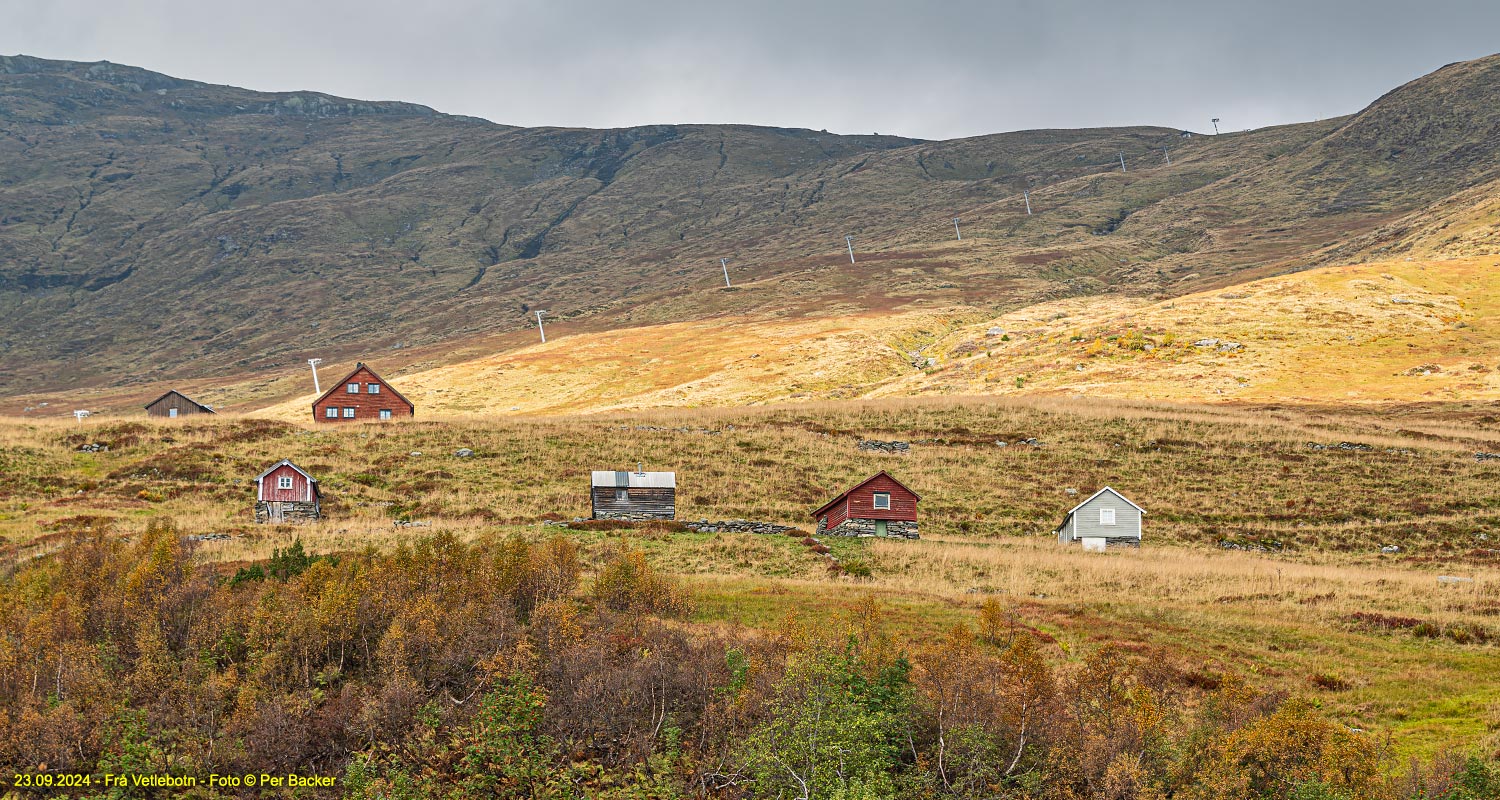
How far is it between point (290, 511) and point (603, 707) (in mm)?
32306

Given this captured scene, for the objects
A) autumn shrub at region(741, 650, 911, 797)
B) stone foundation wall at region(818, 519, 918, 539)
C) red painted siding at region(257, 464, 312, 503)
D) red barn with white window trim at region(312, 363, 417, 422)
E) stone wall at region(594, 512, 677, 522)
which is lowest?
autumn shrub at region(741, 650, 911, 797)

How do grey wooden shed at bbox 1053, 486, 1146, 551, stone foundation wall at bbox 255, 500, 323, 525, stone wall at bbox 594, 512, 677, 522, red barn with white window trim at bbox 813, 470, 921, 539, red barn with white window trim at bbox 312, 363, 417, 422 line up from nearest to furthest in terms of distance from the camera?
stone foundation wall at bbox 255, 500, 323, 525 → grey wooden shed at bbox 1053, 486, 1146, 551 → stone wall at bbox 594, 512, 677, 522 → red barn with white window trim at bbox 813, 470, 921, 539 → red barn with white window trim at bbox 312, 363, 417, 422

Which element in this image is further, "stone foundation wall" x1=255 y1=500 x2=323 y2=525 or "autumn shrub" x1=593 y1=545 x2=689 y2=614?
"stone foundation wall" x1=255 y1=500 x2=323 y2=525

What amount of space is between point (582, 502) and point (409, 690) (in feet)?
104

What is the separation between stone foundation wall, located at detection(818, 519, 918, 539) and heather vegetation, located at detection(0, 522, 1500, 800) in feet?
77.7

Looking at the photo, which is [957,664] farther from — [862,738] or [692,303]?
[692,303]

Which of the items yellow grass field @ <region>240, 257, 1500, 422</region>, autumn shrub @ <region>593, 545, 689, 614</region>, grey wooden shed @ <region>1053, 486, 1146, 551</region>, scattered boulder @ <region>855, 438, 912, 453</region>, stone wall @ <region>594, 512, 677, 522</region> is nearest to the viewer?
autumn shrub @ <region>593, 545, 689, 614</region>

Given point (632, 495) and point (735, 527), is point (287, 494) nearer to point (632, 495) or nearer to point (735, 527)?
point (632, 495)

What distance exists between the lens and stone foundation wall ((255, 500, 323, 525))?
44.3 metres

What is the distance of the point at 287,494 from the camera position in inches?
1813

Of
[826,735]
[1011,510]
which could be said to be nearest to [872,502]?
[1011,510]

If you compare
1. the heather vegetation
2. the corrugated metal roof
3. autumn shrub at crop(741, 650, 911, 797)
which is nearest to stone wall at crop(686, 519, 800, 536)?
the corrugated metal roof

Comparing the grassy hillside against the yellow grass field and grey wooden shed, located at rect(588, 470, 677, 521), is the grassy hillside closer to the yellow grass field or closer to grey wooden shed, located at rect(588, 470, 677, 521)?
grey wooden shed, located at rect(588, 470, 677, 521)

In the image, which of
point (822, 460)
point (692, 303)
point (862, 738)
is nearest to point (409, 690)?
point (862, 738)
